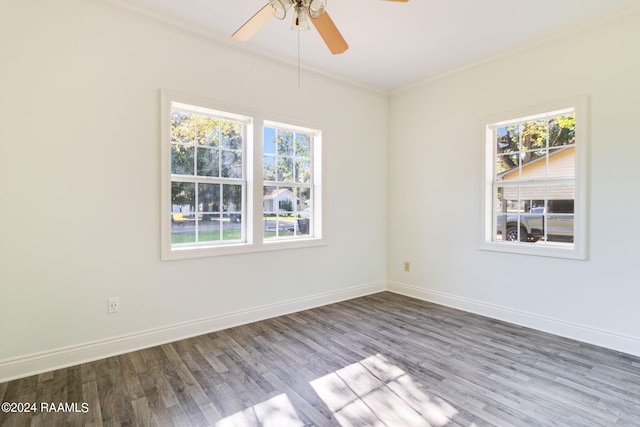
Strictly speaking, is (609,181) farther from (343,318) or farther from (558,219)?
(343,318)

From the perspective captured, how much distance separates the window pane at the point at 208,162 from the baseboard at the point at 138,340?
1448 mm

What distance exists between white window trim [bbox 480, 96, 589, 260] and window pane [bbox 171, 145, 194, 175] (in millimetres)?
3188

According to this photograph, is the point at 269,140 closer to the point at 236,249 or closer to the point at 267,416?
the point at 236,249

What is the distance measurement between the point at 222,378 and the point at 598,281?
10.9 ft

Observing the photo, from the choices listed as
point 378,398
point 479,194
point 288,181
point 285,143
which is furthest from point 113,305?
point 479,194

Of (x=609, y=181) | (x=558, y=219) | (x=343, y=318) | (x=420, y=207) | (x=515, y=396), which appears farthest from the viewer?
(x=420, y=207)

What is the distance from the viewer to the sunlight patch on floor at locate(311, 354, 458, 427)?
1.85m

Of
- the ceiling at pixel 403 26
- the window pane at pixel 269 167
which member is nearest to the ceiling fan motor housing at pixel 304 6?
the ceiling at pixel 403 26

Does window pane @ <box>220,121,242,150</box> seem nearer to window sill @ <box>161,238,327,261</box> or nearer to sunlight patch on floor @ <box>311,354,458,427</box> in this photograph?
window sill @ <box>161,238,327,261</box>

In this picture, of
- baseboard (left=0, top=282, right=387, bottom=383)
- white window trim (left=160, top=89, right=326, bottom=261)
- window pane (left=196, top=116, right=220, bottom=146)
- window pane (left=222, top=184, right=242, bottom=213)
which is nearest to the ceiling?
white window trim (left=160, top=89, right=326, bottom=261)

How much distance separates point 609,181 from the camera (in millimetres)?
2779

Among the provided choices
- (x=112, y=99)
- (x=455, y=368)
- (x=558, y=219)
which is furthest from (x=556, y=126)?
(x=112, y=99)

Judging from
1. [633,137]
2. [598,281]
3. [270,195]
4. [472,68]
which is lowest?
[598,281]

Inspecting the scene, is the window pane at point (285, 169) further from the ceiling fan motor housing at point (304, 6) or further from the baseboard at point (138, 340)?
the ceiling fan motor housing at point (304, 6)
